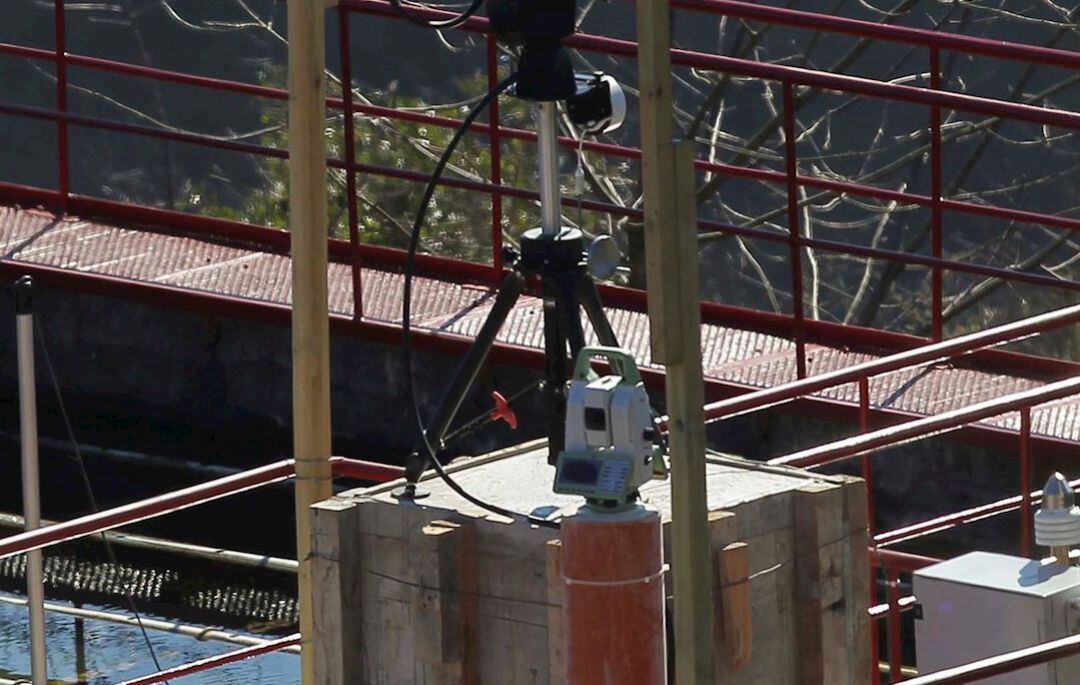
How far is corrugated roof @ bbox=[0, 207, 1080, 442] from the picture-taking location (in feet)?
24.7

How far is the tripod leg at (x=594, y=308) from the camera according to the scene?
4.50 meters

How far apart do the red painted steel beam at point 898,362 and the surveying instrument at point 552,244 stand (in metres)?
0.82

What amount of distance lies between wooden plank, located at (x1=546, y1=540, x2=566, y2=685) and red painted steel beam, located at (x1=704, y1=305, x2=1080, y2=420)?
1.33 m

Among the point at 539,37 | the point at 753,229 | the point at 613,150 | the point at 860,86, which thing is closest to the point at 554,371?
the point at 539,37

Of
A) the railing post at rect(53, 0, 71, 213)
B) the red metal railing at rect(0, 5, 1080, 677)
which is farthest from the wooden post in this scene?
the railing post at rect(53, 0, 71, 213)

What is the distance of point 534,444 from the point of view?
485 cm

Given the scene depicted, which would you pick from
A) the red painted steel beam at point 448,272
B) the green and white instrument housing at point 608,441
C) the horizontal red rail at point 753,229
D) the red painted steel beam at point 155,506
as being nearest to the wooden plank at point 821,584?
the green and white instrument housing at point 608,441

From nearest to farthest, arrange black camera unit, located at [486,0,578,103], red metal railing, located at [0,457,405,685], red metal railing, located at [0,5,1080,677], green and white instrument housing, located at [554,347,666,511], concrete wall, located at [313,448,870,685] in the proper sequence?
green and white instrument housing, located at [554,347,666,511] → concrete wall, located at [313,448,870,685] → black camera unit, located at [486,0,578,103] → red metal railing, located at [0,457,405,685] → red metal railing, located at [0,5,1080,677]

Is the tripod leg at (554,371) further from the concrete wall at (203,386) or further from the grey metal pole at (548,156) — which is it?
the concrete wall at (203,386)

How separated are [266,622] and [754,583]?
3.55 metres

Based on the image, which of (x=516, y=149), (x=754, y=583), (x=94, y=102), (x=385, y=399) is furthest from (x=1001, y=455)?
(x=94, y=102)

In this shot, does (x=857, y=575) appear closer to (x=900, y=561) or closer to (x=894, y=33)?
(x=900, y=561)

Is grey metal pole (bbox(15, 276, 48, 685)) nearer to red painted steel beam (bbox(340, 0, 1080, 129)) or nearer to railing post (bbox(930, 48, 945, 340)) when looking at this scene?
red painted steel beam (bbox(340, 0, 1080, 129))

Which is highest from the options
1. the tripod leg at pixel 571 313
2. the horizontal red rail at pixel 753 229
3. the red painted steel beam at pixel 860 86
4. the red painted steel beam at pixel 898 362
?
the red painted steel beam at pixel 860 86
